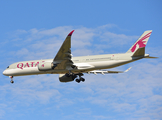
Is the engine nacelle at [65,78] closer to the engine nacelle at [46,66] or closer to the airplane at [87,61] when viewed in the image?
the airplane at [87,61]

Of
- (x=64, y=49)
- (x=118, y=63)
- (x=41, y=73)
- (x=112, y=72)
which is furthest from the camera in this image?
(x=112, y=72)

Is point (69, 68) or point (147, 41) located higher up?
point (147, 41)

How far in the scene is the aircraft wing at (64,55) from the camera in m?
31.8

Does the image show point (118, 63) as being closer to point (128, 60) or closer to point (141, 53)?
point (128, 60)

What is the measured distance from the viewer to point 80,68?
36750mm

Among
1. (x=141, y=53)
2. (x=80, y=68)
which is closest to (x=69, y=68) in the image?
(x=80, y=68)

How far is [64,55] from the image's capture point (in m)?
34.2

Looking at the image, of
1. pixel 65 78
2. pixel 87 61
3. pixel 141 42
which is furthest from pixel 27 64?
pixel 141 42

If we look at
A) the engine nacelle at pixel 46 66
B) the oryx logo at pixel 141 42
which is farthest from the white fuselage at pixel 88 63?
the oryx logo at pixel 141 42

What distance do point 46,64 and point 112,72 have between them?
11.9m

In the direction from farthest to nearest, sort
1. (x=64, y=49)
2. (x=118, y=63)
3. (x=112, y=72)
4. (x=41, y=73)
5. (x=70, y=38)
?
(x=112, y=72), (x=41, y=73), (x=118, y=63), (x=64, y=49), (x=70, y=38)

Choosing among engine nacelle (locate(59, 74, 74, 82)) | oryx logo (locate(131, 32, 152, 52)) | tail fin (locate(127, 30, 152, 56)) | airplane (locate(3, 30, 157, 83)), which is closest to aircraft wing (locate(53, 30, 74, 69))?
airplane (locate(3, 30, 157, 83))

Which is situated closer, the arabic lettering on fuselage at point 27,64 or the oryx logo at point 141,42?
the oryx logo at point 141,42

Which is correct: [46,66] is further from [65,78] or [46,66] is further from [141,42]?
[141,42]
